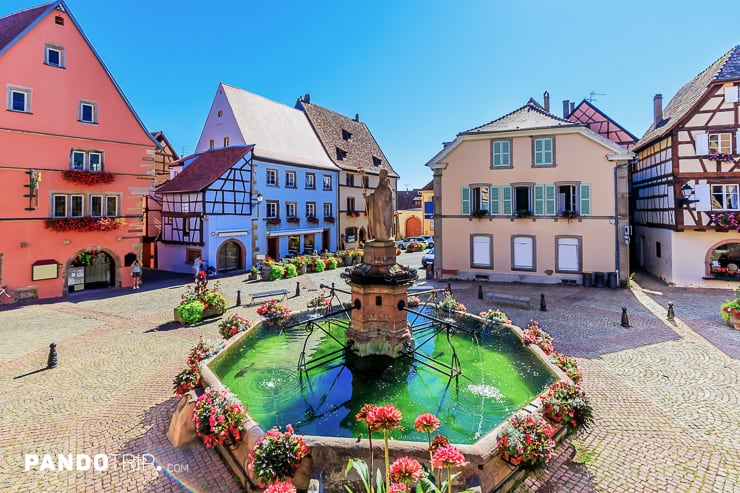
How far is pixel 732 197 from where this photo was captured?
18219mm

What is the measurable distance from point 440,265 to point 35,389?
19205mm

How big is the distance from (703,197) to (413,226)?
3624cm

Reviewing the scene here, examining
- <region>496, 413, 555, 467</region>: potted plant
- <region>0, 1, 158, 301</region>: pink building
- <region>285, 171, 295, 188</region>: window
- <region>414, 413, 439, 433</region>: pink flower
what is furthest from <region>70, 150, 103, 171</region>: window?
<region>496, 413, 555, 467</region>: potted plant

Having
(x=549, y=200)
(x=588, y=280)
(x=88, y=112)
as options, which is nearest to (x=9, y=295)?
(x=88, y=112)

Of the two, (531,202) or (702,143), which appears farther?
(531,202)

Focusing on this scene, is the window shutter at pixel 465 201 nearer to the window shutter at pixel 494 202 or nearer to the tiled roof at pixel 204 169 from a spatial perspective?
the window shutter at pixel 494 202

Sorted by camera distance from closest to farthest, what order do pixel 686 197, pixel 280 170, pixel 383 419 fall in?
1. pixel 383 419
2. pixel 686 197
3. pixel 280 170

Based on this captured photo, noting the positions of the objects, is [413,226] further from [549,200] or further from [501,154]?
[549,200]

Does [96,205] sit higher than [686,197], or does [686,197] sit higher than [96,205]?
[686,197]

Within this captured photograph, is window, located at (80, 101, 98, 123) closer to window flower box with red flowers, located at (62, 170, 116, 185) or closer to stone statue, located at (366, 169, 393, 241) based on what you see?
window flower box with red flowers, located at (62, 170, 116, 185)

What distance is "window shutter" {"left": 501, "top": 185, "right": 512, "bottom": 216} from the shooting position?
21.4 metres

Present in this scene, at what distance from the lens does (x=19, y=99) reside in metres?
16.9

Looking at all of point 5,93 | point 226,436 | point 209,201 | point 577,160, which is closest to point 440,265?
point 577,160

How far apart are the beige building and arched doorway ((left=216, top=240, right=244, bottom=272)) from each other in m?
14.2
